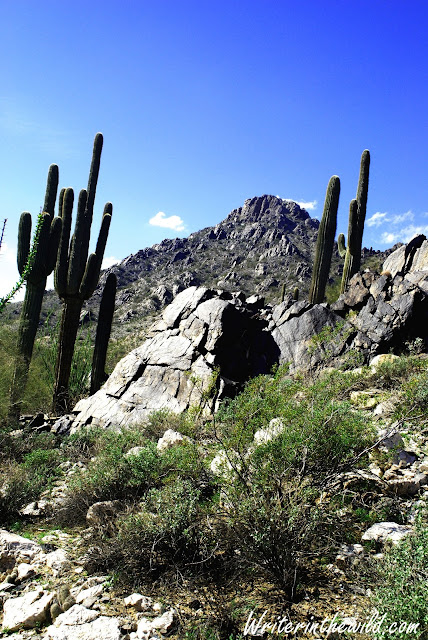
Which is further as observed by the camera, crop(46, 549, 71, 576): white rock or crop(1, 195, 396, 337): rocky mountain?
crop(1, 195, 396, 337): rocky mountain

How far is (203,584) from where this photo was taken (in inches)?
134

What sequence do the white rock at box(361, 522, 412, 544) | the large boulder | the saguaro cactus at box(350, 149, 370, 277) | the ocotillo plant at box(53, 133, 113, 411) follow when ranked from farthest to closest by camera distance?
1. the saguaro cactus at box(350, 149, 370, 277)
2. the ocotillo plant at box(53, 133, 113, 411)
3. the large boulder
4. the white rock at box(361, 522, 412, 544)

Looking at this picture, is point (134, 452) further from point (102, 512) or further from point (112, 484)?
point (102, 512)

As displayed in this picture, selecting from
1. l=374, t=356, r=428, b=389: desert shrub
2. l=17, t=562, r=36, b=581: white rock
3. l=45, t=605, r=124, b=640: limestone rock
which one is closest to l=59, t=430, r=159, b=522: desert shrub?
l=17, t=562, r=36, b=581: white rock

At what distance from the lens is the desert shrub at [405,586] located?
2.34m

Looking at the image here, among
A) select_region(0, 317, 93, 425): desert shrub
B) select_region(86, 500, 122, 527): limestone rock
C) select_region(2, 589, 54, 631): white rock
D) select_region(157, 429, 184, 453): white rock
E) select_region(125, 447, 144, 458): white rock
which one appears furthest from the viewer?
select_region(0, 317, 93, 425): desert shrub

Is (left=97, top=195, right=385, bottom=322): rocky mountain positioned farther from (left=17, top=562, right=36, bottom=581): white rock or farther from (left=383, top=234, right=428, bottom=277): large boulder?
(left=17, top=562, right=36, bottom=581): white rock

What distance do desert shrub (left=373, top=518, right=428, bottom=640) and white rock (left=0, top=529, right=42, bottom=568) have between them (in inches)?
122

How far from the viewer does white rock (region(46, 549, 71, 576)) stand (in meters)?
3.83

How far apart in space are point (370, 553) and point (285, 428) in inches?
47.8

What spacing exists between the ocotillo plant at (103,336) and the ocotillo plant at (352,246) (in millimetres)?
7573

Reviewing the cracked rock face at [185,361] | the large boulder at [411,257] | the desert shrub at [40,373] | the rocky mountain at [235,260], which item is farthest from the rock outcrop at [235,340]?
the rocky mountain at [235,260]

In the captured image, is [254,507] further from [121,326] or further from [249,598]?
[121,326]

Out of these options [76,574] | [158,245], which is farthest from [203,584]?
[158,245]
